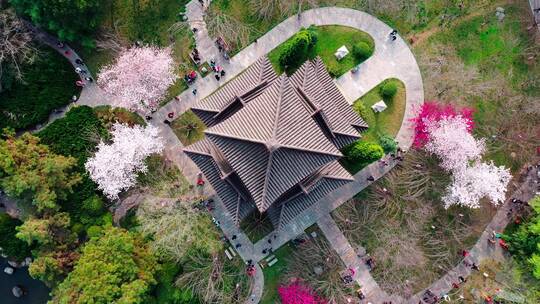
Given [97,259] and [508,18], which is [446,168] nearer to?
[508,18]

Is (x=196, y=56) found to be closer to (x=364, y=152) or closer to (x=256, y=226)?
(x=256, y=226)

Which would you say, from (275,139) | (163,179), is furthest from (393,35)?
(163,179)

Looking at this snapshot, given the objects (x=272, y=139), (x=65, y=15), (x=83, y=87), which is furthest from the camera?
(x=83, y=87)

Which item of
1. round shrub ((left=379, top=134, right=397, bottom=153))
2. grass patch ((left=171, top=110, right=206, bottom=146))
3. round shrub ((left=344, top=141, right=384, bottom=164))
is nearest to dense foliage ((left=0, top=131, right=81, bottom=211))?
grass patch ((left=171, top=110, right=206, bottom=146))

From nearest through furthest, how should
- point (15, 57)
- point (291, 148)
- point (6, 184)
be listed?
1. point (291, 148)
2. point (6, 184)
3. point (15, 57)

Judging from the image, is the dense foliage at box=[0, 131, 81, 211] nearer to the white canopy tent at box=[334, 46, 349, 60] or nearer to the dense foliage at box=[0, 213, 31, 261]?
the dense foliage at box=[0, 213, 31, 261]

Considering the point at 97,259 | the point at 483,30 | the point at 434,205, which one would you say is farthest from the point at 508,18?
the point at 97,259
